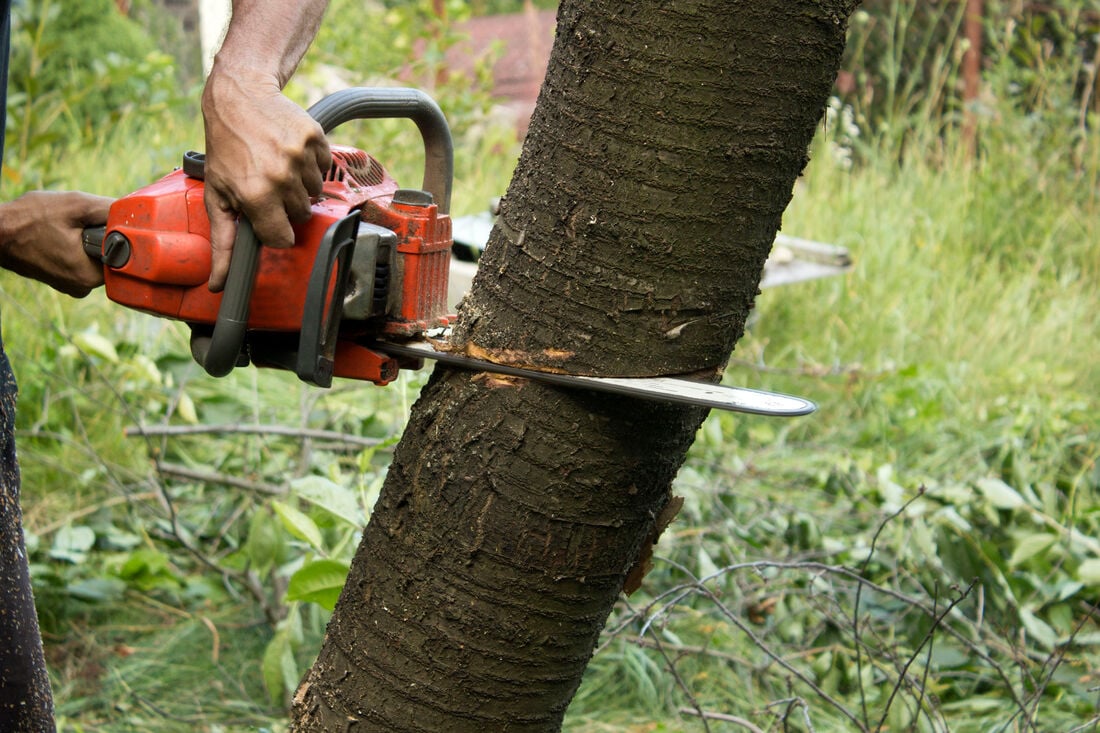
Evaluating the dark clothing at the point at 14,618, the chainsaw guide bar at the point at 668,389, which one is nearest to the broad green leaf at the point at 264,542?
the dark clothing at the point at 14,618

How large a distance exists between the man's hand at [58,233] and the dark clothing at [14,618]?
0.14 m

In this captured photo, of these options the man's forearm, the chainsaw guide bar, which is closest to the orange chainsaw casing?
the man's forearm

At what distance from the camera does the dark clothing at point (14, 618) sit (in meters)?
1.31

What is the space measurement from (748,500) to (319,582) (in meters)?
1.59

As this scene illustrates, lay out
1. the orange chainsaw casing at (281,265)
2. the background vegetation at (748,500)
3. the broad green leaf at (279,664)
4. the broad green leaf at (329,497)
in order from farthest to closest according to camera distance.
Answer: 1. the background vegetation at (748,500)
2. the broad green leaf at (279,664)
3. the broad green leaf at (329,497)
4. the orange chainsaw casing at (281,265)

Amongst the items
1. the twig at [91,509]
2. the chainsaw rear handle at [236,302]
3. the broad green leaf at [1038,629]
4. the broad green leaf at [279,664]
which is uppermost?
the chainsaw rear handle at [236,302]

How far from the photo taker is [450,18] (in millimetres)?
4922

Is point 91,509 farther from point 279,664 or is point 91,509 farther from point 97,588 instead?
point 279,664

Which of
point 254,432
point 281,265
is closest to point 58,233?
point 281,265

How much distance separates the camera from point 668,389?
98cm

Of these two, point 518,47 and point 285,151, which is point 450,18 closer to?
point 285,151

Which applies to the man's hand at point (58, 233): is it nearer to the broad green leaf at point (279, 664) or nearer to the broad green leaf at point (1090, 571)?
the broad green leaf at point (279, 664)

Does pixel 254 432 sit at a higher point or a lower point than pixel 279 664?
higher

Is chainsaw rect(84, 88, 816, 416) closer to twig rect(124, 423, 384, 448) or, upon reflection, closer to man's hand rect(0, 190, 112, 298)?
man's hand rect(0, 190, 112, 298)
